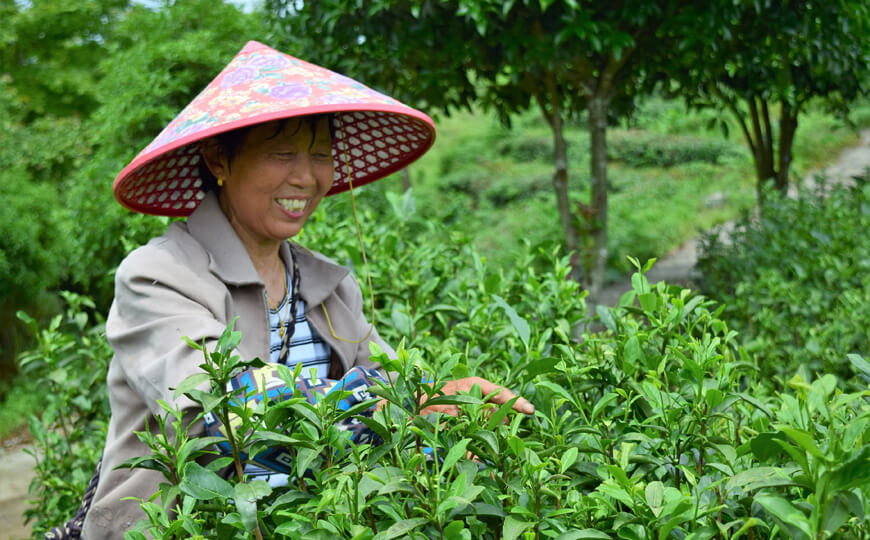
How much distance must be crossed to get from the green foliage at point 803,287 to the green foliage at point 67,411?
220 cm

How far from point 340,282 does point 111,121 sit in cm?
373

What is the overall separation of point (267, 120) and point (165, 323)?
1.56ft

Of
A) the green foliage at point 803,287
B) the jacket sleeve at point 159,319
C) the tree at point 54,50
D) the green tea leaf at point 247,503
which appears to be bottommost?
the green foliage at point 803,287

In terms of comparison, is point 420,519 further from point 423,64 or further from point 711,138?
point 711,138

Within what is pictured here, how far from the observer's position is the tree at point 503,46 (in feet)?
12.6

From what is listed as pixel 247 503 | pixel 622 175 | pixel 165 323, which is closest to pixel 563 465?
pixel 247 503

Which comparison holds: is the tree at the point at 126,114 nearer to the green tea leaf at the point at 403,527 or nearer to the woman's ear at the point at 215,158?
the woman's ear at the point at 215,158

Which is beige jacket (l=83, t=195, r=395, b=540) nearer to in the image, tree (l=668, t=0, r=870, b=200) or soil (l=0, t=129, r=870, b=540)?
soil (l=0, t=129, r=870, b=540)

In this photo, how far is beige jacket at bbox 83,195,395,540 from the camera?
1.47m

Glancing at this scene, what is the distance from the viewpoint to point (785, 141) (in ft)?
21.6

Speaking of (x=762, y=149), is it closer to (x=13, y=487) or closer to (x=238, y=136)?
(x=238, y=136)

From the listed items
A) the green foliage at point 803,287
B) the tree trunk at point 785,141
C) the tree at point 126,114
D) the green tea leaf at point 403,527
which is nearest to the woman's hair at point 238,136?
the green tea leaf at point 403,527

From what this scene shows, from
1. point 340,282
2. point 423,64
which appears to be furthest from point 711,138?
point 340,282

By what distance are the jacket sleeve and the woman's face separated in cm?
22
